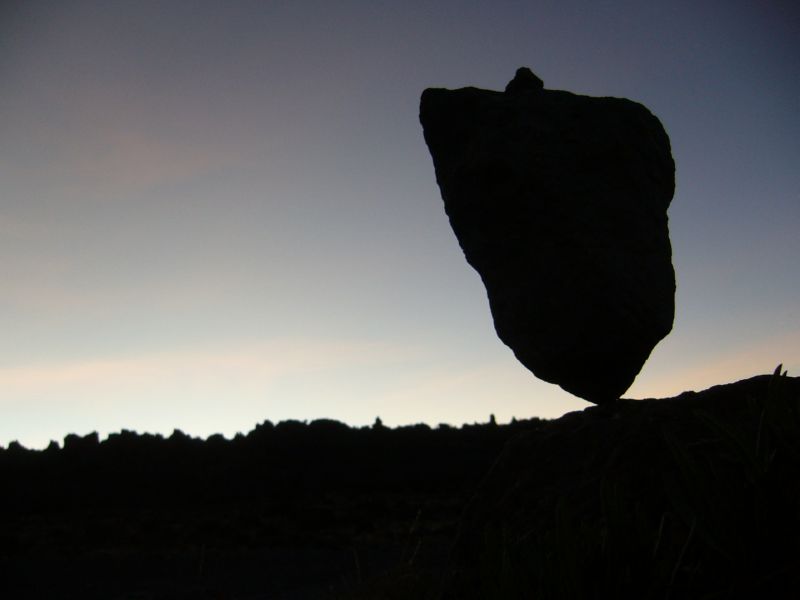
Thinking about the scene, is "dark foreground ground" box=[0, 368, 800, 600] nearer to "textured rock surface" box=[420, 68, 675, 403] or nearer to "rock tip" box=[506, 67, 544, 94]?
"textured rock surface" box=[420, 68, 675, 403]

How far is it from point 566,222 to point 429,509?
10.9m

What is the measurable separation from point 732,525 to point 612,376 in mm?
4190

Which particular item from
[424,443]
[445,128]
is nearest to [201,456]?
[424,443]

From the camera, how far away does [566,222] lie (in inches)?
193

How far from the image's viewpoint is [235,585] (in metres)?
8.10

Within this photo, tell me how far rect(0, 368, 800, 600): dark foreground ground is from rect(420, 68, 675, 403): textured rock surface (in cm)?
135

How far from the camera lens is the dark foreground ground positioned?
1.18 metres

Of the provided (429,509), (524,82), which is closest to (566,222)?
(524,82)

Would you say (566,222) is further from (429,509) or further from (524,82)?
(429,509)

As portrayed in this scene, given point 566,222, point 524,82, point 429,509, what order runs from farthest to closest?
point 429,509 < point 524,82 < point 566,222

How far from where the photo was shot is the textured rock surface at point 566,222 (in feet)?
16.0

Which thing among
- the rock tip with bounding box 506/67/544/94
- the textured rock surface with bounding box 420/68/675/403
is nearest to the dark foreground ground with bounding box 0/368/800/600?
the textured rock surface with bounding box 420/68/675/403

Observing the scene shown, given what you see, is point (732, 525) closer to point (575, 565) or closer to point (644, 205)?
point (575, 565)

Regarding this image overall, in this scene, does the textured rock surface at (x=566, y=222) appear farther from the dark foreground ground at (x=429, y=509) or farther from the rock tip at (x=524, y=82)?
the dark foreground ground at (x=429, y=509)
